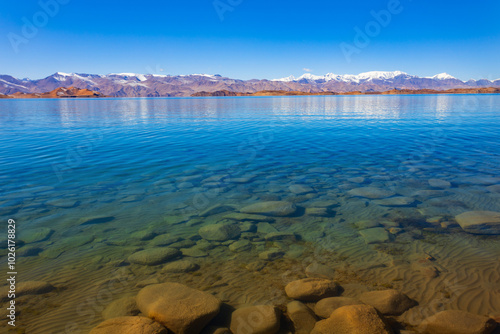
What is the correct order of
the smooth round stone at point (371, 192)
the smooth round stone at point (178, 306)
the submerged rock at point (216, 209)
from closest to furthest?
the smooth round stone at point (178, 306) → the submerged rock at point (216, 209) → the smooth round stone at point (371, 192)

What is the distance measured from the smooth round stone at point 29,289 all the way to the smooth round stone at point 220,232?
12.3 feet

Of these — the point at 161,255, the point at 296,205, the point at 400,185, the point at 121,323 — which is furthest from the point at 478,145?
the point at 121,323

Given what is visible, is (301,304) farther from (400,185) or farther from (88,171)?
(88,171)

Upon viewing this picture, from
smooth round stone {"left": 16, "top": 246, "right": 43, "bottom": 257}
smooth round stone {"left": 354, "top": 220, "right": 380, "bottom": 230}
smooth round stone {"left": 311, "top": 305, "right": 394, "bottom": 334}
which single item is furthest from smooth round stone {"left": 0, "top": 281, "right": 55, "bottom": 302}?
smooth round stone {"left": 354, "top": 220, "right": 380, "bottom": 230}

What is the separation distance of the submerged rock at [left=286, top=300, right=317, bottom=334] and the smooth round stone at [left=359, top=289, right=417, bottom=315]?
1.17m

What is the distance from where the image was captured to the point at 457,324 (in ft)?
15.2

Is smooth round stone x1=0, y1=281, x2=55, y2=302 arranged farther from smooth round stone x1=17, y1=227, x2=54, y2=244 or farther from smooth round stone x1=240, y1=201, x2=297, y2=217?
smooth round stone x1=240, y1=201, x2=297, y2=217

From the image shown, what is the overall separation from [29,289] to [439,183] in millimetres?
14074

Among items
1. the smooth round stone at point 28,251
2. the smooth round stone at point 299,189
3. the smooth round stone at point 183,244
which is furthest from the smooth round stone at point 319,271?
the smooth round stone at point 28,251

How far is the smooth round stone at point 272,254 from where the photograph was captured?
7.11 metres

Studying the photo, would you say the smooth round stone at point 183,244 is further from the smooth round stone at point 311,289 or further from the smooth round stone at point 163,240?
the smooth round stone at point 311,289

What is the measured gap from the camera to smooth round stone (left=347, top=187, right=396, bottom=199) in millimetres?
10727

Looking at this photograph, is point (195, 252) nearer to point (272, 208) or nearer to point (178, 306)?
point (178, 306)

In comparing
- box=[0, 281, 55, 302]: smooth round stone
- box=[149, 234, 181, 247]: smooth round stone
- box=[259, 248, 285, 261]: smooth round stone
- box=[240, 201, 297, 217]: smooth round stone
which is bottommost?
box=[0, 281, 55, 302]: smooth round stone
